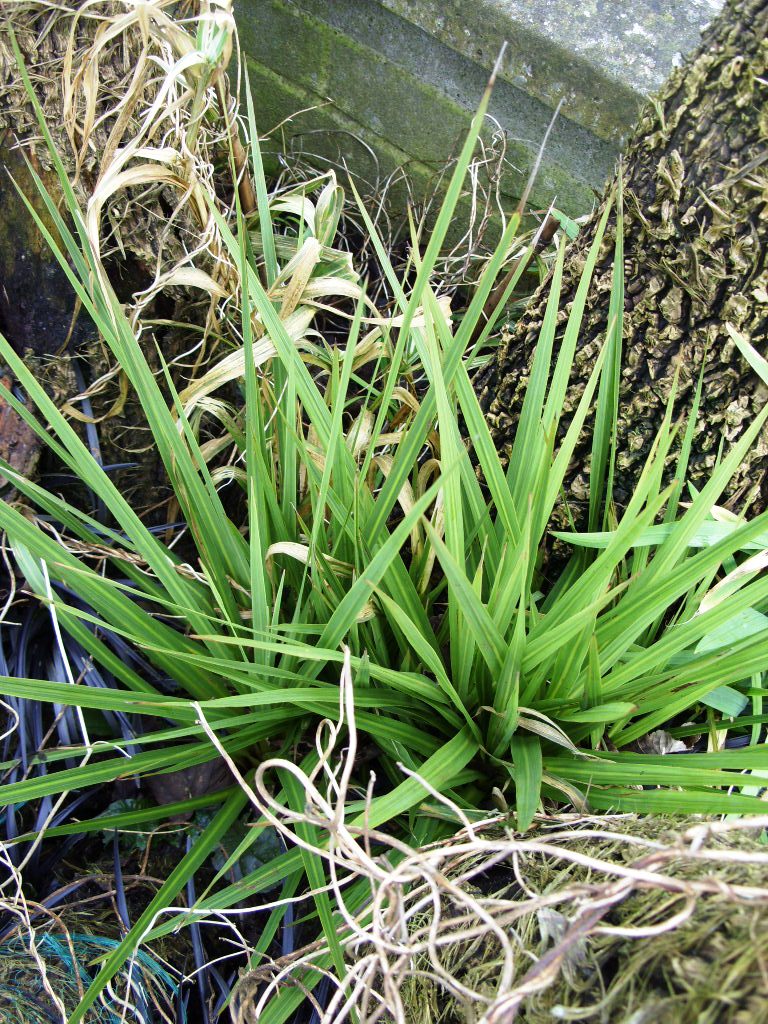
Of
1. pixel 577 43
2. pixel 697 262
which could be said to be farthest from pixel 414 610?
pixel 577 43

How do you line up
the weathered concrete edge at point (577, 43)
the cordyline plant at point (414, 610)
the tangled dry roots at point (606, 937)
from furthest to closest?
the weathered concrete edge at point (577, 43)
the cordyline plant at point (414, 610)
the tangled dry roots at point (606, 937)

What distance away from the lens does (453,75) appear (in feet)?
4.70

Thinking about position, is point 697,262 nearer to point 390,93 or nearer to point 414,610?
point 414,610

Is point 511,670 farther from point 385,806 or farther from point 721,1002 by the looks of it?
point 721,1002

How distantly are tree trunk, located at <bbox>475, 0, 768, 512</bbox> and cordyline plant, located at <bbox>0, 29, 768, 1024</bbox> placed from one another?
50 mm

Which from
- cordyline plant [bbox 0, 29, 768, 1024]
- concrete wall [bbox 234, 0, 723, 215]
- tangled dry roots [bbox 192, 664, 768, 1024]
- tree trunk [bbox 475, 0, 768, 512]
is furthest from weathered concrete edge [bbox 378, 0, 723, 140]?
tangled dry roots [bbox 192, 664, 768, 1024]

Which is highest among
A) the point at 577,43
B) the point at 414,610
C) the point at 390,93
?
the point at 577,43

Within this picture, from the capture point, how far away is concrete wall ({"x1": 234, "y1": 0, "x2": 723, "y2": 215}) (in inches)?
53.1

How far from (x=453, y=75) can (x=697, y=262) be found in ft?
2.76

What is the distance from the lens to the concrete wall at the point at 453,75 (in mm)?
1348

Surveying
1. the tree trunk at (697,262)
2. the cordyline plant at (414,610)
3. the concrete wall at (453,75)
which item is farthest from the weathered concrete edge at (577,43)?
the cordyline plant at (414,610)

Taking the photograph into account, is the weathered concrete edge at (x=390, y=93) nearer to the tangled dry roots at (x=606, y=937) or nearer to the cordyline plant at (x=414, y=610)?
the cordyline plant at (x=414, y=610)

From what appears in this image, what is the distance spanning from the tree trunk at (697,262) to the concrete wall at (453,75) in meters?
0.54

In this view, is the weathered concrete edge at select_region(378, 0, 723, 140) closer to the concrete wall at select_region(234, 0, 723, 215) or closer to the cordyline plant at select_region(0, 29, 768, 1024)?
the concrete wall at select_region(234, 0, 723, 215)
